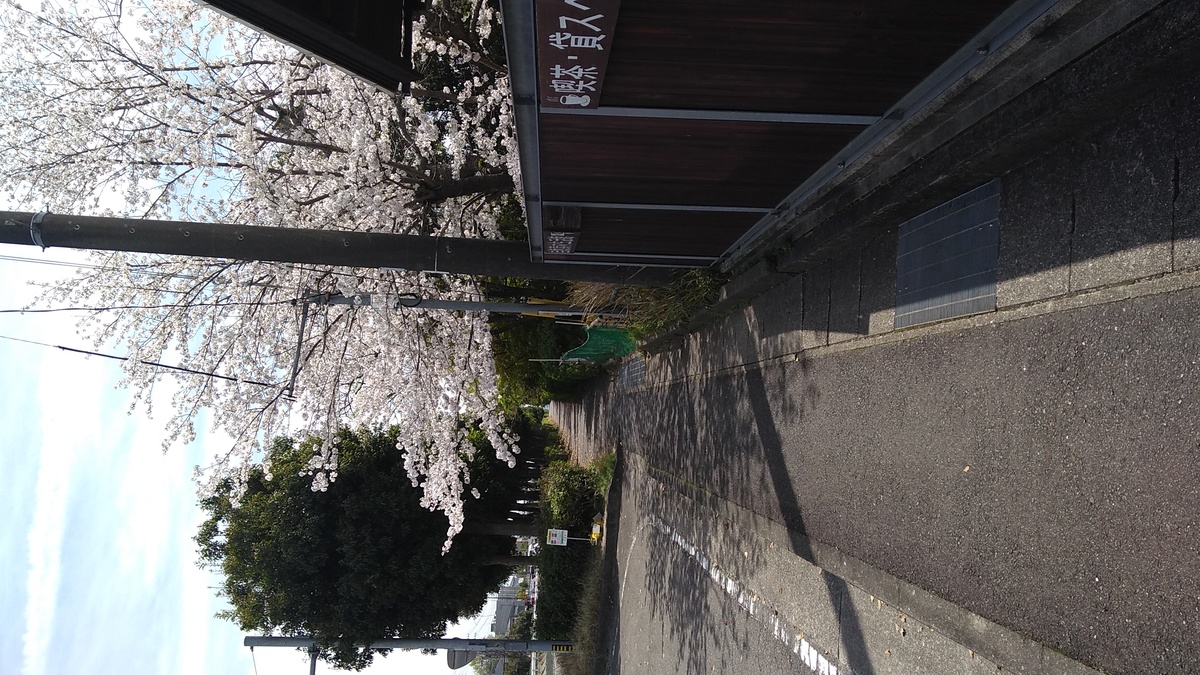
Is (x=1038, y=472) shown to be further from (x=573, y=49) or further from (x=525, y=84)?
(x=525, y=84)

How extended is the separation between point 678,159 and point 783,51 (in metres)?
1.55

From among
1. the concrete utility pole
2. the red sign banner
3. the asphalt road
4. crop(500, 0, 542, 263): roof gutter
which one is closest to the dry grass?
the concrete utility pole

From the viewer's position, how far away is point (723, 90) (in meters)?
4.39

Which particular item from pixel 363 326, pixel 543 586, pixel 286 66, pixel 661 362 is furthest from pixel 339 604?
pixel 286 66

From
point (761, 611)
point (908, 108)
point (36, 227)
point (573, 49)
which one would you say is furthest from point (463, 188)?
point (908, 108)

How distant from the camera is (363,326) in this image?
1395cm

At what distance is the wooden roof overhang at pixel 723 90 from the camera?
365cm

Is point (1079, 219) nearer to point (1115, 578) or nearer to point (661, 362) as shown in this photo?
point (1115, 578)

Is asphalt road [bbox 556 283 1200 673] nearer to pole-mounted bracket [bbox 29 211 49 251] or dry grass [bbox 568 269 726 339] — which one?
dry grass [bbox 568 269 726 339]

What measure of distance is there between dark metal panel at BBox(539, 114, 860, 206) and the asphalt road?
4.62 ft

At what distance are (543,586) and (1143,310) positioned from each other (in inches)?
659

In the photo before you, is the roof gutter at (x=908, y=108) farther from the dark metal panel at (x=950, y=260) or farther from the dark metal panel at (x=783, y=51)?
the dark metal panel at (x=950, y=260)

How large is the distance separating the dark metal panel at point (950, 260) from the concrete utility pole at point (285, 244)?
4.18 metres

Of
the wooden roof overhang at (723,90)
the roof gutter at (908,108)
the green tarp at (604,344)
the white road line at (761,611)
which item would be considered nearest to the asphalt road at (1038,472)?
the white road line at (761,611)
